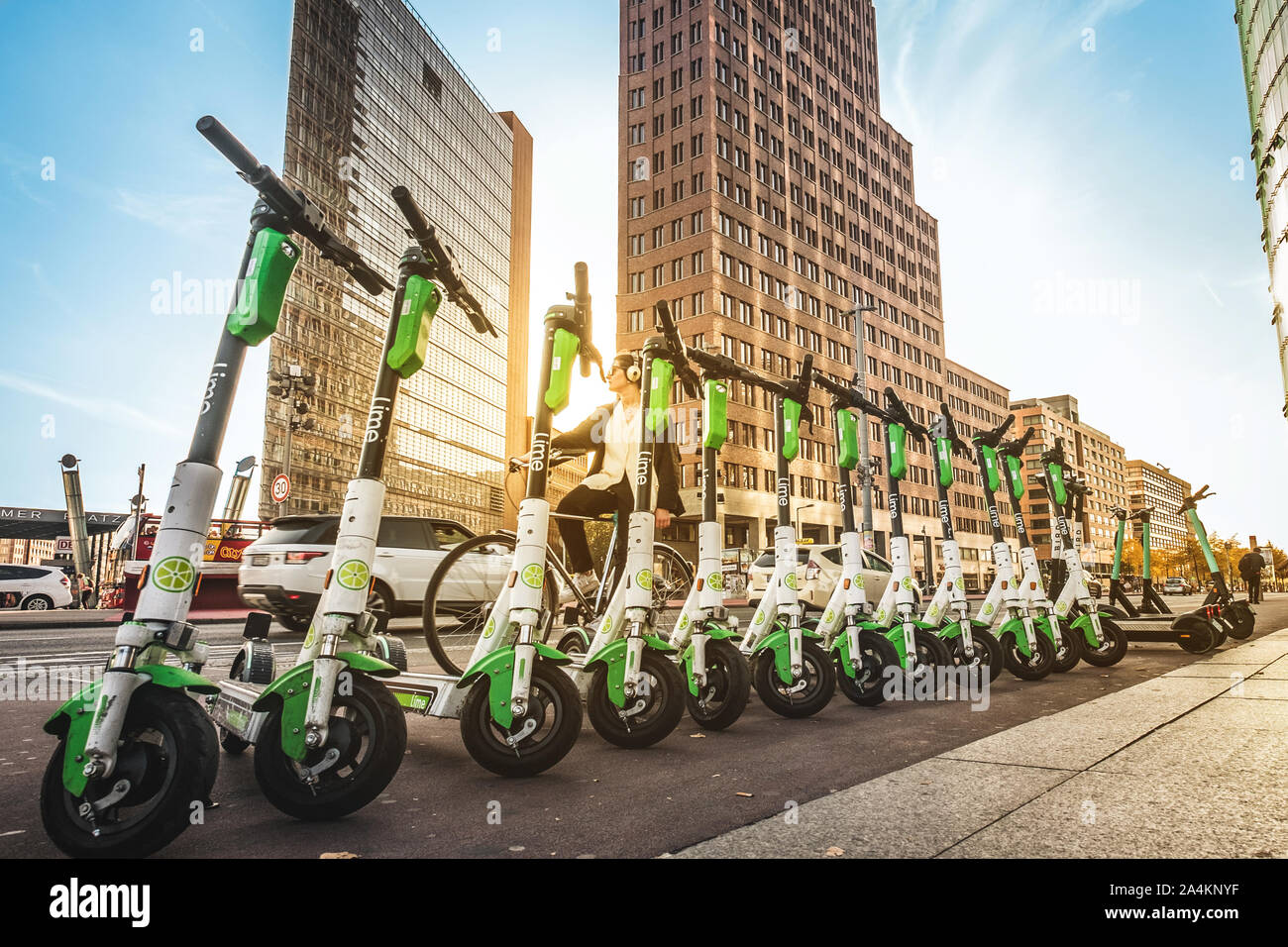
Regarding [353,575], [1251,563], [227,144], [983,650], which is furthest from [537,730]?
[1251,563]

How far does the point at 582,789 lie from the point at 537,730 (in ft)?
1.09

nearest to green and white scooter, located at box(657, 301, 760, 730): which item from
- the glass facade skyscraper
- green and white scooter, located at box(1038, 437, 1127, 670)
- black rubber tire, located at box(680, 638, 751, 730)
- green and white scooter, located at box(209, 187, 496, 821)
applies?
black rubber tire, located at box(680, 638, 751, 730)

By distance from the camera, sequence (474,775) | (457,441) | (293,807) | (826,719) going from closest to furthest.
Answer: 1. (293,807)
2. (474,775)
3. (826,719)
4. (457,441)

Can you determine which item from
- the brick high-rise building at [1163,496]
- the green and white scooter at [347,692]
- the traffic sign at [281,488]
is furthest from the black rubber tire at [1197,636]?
the brick high-rise building at [1163,496]

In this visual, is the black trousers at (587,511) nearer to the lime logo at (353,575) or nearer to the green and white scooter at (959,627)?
the lime logo at (353,575)

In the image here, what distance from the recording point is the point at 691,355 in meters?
5.18

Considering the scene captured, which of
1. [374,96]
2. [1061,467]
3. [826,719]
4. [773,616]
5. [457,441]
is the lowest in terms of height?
[826,719]

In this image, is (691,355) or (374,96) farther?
(374,96)

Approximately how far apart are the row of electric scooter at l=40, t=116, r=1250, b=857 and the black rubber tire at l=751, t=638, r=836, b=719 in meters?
0.01

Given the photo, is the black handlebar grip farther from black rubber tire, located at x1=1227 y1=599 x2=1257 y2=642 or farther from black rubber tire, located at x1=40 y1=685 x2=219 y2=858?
black rubber tire, located at x1=1227 y1=599 x2=1257 y2=642

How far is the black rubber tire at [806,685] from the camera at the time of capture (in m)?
4.86

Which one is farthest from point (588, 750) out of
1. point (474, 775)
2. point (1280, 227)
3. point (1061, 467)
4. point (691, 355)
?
point (1280, 227)

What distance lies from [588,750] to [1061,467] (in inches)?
334
